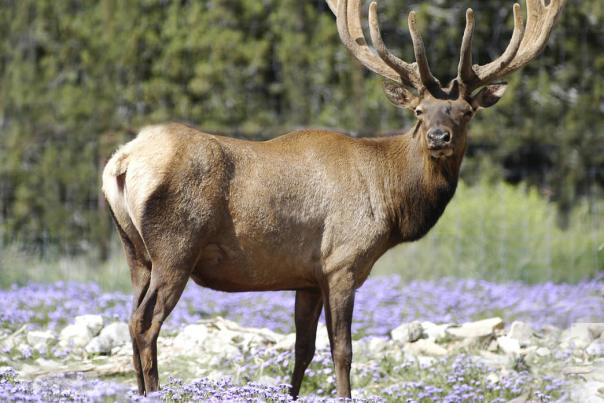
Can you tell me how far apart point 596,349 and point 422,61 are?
2628 mm

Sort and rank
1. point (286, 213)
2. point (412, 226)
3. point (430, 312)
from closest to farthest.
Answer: point (286, 213)
point (412, 226)
point (430, 312)

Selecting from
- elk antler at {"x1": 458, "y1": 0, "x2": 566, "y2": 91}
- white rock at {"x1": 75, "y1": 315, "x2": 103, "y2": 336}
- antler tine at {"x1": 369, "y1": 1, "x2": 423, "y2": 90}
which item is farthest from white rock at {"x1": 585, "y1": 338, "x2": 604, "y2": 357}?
white rock at {"x1": 75, "y1": 315, "x2": 103, "y2": 336}

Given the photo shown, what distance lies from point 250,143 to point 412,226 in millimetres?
1176

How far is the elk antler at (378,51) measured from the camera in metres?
6.47

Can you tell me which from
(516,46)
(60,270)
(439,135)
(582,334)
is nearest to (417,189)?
(439,135)

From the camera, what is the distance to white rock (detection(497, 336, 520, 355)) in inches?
303

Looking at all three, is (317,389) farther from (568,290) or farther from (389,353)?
(568,290)

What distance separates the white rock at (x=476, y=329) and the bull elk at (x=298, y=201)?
65.1 inches

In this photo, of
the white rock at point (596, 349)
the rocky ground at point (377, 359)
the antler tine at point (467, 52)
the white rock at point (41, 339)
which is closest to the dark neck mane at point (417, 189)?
the antler tine at point (467, 52)

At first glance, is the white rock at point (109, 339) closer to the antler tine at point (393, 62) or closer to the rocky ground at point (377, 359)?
the rocky ground at point (377, 359)

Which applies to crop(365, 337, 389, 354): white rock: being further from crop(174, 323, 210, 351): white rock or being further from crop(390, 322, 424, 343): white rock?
crop(174, 323, 210, 351): white rock

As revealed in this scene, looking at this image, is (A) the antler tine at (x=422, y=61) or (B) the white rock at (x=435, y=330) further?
(B) the white rock at (x=435, y=330)

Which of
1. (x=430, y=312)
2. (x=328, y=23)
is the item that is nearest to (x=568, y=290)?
(x=430, y=312)

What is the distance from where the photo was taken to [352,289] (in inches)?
243
